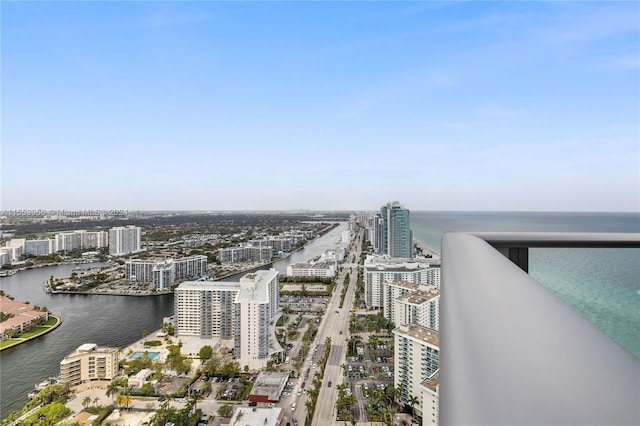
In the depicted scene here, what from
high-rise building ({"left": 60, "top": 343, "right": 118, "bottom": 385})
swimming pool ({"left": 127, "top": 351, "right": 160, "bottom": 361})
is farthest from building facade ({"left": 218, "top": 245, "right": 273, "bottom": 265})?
high-rise building ({"left": 60, "top": 343, "right": 118, "bottom": 385})

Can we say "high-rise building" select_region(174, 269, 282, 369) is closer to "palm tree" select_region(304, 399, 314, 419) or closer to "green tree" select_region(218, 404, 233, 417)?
"green tree" select_region(218, 404, 233, 417)

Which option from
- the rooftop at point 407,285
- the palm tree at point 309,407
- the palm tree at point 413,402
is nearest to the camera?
the palm tree at point 309,407

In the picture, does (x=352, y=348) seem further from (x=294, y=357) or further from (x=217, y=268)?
(x=217, y=268)

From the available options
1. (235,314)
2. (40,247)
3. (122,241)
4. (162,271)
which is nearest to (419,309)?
(235,314)

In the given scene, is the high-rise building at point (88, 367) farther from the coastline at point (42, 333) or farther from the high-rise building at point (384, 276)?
the high-rise building at point (384, 276)

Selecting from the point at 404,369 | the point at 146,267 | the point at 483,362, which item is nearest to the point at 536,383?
the point at 483,362

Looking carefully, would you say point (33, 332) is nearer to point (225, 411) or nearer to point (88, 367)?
point (88, 367)

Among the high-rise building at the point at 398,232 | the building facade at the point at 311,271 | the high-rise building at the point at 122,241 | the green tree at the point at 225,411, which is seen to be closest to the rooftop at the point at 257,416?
the green tree at the point at 225,411
